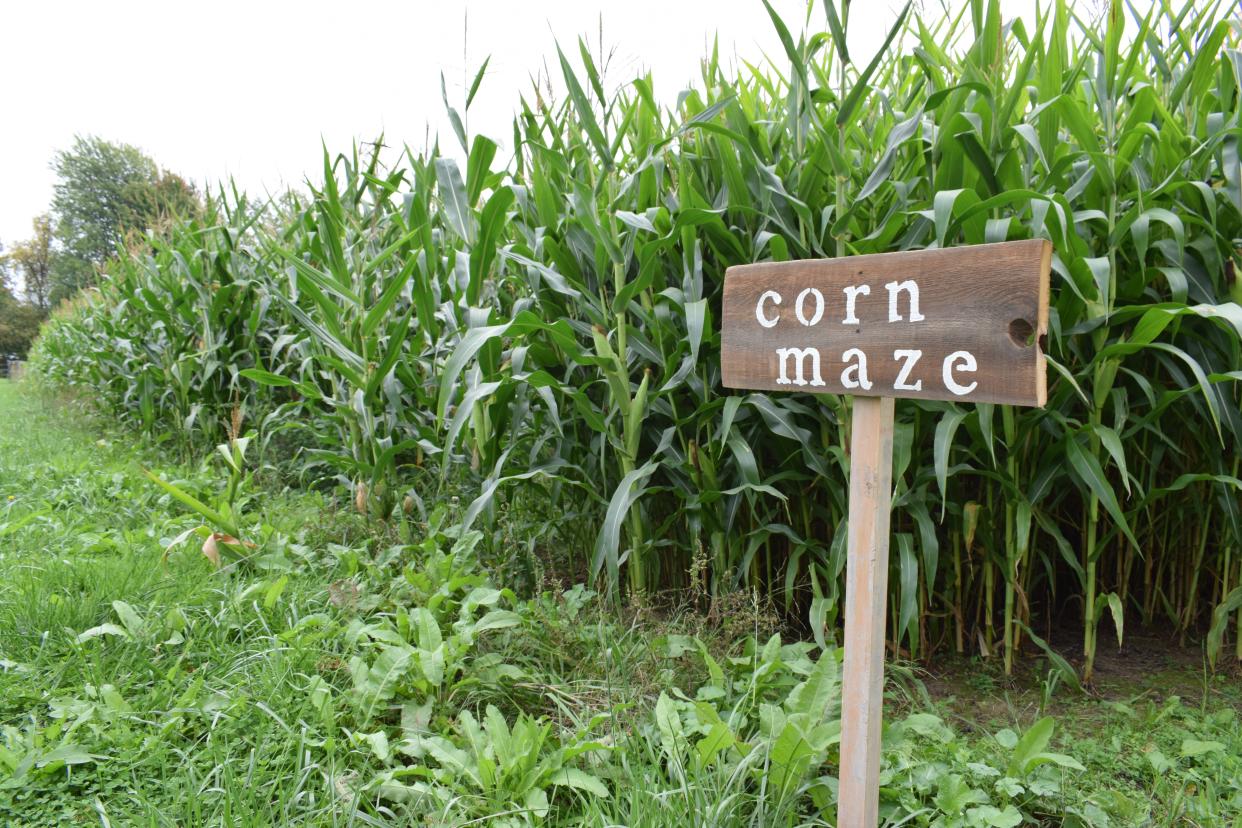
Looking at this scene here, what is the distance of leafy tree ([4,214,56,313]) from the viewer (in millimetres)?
40000

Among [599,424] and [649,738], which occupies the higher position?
[599,424]

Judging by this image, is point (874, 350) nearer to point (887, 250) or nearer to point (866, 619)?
point (866, 619)

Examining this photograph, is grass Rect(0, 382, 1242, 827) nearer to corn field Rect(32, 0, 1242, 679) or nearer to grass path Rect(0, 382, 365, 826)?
grass path Rect(0, 382, 365, 826)

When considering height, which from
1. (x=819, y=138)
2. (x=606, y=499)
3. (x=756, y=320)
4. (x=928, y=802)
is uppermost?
(x=819, y=138)

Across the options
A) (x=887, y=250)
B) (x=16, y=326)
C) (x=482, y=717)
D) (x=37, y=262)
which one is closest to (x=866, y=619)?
(x=482, y=717)

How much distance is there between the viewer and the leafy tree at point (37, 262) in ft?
131

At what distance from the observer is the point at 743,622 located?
84.9 inches

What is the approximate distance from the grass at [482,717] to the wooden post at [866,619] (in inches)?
7.5

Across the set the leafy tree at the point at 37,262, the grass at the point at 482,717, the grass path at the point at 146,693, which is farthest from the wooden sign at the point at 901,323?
the leafy tree at the point at 37,262

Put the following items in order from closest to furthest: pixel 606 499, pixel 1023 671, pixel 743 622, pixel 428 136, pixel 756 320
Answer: pixel 756 320 → pixel 743 622 → pixel 1023 671 → pixel 606 499 → pixel 428 136

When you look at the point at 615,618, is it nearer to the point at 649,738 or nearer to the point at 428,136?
the point at 649,738

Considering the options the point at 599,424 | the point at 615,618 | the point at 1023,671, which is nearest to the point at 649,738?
the point at 615,618

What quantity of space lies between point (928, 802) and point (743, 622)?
652mm

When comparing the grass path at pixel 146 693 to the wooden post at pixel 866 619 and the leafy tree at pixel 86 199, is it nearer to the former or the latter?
the wooden post at pixel 866 619
